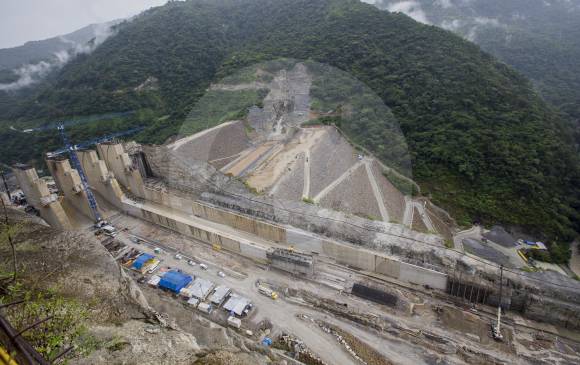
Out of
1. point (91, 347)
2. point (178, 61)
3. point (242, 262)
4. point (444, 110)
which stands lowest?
point (242, 262)

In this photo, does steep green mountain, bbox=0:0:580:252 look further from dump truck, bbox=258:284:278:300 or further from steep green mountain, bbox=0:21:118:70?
steep green mountain, bbox=0:21:118:70

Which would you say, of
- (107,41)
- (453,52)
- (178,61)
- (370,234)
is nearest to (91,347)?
(370,234)

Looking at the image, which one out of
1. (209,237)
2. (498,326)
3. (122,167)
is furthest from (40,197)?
(498,326)

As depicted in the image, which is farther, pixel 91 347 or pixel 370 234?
pixel 370 234

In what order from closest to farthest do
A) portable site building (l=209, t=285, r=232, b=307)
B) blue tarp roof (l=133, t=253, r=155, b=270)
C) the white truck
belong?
the white truck < portable site building (l=209, t=285, r=232, b=307) < blue tarp roof (l=133, t=253, r=155, b=270)

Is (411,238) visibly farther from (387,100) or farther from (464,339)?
(387,100)

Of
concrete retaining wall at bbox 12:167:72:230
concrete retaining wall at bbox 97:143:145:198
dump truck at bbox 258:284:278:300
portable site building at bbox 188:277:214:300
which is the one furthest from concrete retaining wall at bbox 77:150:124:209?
dump truck at bbox 258:284:278:300

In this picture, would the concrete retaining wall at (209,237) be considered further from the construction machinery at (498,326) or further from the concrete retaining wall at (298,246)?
the construction machinery at (498,326)
